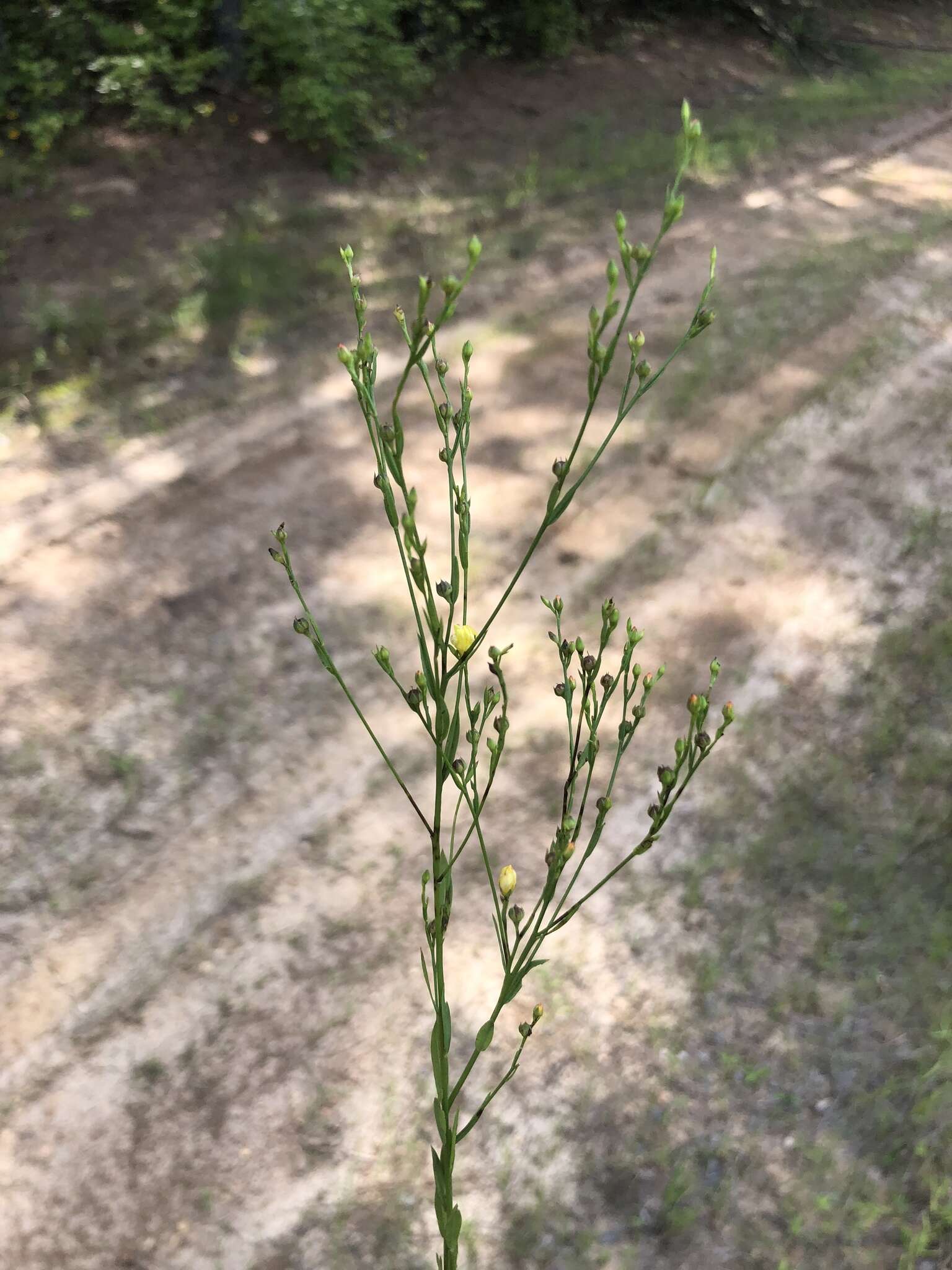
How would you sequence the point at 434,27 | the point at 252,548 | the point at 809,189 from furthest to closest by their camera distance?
the point at 434,27
the point at 809,189
the point at 252,548

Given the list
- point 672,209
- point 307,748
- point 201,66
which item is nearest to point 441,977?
point 672,209

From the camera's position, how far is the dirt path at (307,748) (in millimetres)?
2465

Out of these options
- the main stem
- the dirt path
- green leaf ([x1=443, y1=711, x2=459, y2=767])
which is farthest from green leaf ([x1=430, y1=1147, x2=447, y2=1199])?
the dirt path

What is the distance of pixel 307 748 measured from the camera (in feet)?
11.1

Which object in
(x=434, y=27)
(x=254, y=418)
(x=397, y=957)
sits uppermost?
(x=434, y=27)

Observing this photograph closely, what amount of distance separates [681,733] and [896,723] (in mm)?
781

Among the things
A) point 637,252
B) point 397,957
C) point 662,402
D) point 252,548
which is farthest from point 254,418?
point 637,252

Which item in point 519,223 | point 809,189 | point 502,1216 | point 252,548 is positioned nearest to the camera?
point 502,1216

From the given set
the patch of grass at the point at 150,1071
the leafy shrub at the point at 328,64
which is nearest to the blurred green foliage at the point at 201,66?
the leafy shrub at the point at 328,64

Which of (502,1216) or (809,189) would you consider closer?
(502,1216)

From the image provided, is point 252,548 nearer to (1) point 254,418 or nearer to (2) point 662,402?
(1) point 254,418

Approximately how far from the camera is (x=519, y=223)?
631cm

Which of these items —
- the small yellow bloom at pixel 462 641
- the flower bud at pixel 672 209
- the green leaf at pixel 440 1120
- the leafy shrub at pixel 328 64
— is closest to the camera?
the flower bud at pixel 672 209

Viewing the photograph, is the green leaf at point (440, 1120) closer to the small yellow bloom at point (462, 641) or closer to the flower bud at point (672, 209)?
the small yellow bloom at point (462, 641)
